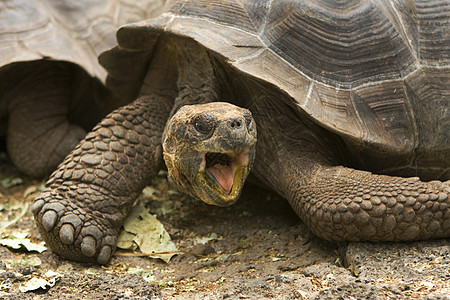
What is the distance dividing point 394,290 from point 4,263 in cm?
190

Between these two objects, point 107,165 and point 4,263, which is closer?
point 4,263

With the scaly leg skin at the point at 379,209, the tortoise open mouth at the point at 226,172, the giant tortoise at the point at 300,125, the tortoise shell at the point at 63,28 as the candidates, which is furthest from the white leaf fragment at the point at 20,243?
the scaly leg skin at the point at 379,209

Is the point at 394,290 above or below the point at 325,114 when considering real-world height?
below

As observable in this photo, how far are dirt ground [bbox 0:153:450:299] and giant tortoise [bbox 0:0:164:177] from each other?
2.39 ft

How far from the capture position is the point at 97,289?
264 cm

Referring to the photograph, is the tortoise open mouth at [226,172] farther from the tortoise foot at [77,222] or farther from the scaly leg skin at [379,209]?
the tortoise foot at [77,222]

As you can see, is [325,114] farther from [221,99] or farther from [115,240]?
[115,240]

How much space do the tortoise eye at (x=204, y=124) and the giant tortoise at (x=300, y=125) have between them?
37mm

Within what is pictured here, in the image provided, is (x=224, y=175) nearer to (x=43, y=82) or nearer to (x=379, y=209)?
(x=379, y=209)

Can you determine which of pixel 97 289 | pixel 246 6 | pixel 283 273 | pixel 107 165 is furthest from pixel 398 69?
pixel 97 289

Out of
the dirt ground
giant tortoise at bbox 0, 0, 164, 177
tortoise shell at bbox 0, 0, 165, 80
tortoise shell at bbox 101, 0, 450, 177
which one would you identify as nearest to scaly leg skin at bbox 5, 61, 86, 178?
giant tortoise at bbox 0, 0, 164, 177

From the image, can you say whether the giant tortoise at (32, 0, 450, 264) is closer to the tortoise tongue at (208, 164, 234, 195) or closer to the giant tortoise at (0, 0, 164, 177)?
the tortoise tongue at (208, 164, 234, 195)

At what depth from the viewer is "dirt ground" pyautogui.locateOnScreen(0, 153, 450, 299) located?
8.31ft

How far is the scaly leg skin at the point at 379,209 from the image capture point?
281cm
